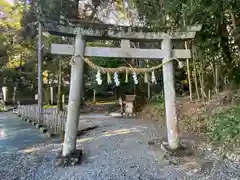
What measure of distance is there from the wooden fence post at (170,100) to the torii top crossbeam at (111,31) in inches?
8.5

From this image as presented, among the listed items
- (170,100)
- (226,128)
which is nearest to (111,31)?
(170,100)

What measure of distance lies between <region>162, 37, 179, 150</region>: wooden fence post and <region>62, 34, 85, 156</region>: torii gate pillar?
4.99 ft

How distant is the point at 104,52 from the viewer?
13.1ft

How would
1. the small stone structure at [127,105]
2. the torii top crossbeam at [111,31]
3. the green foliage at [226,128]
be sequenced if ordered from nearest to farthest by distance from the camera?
the torii top crossbeam at [111,31]
the green foliage at [226,128]
the small stone structure at [127,105]

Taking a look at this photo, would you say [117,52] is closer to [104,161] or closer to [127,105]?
[104,161]

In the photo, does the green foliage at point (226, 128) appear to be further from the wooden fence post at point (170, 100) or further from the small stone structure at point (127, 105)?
the small stone structure at point (127, 105)

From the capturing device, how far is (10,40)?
15.4 m

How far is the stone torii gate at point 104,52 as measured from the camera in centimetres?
385

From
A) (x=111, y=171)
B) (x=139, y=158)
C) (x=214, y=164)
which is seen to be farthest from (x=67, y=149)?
(x=214, y=164)

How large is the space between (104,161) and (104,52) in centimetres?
186

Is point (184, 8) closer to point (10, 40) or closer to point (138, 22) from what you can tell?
point (138, 22)

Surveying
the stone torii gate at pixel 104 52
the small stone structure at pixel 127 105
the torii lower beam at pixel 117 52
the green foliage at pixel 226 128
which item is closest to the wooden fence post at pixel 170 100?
the stone torii gate at pixel 104 52

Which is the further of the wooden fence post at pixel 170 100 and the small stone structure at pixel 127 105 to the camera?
the small stone structure at pixel 127 105

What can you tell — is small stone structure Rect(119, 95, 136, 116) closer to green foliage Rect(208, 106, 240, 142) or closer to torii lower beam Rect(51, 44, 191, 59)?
green foliage Rect(208, 106, 240, 142)
